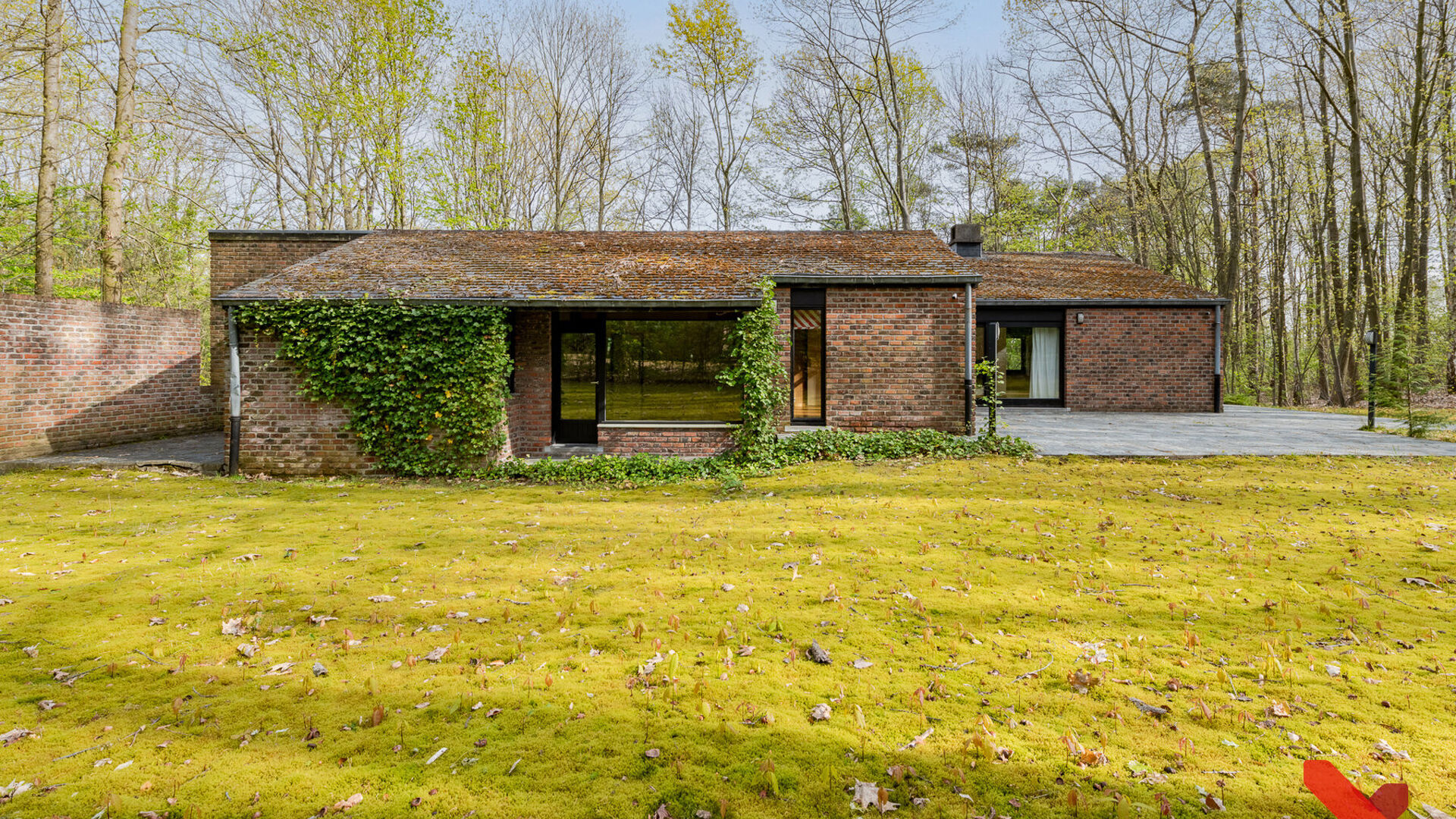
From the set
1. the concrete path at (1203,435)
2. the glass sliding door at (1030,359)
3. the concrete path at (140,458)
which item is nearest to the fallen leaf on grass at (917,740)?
the concrete path at (1203,435)

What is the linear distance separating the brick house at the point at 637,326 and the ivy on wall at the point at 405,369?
0.77ft

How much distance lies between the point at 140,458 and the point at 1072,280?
774 inches

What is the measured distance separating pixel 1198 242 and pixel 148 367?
32.9 metres

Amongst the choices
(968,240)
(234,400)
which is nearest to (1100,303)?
(968,240)

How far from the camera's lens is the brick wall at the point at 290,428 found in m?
9.50

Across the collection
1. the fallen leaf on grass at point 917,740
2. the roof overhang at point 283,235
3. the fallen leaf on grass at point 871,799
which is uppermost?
the roof overhang at point 283,235

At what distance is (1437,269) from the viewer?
21438mm

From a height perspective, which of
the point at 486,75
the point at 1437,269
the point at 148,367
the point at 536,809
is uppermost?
the point at 486,75

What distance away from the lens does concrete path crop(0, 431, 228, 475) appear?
30.6 feet

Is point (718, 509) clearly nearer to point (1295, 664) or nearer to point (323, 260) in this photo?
point (1295, 664)

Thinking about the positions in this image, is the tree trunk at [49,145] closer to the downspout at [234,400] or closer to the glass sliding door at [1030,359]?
the downspout at [234,400]

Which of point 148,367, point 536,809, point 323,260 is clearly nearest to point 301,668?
point 536,809

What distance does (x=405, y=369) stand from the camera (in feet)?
30.5

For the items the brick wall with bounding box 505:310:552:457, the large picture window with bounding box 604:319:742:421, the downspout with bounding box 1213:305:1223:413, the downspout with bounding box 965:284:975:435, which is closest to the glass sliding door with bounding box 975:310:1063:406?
the downspout with bounding box 1213:305:1223:413
